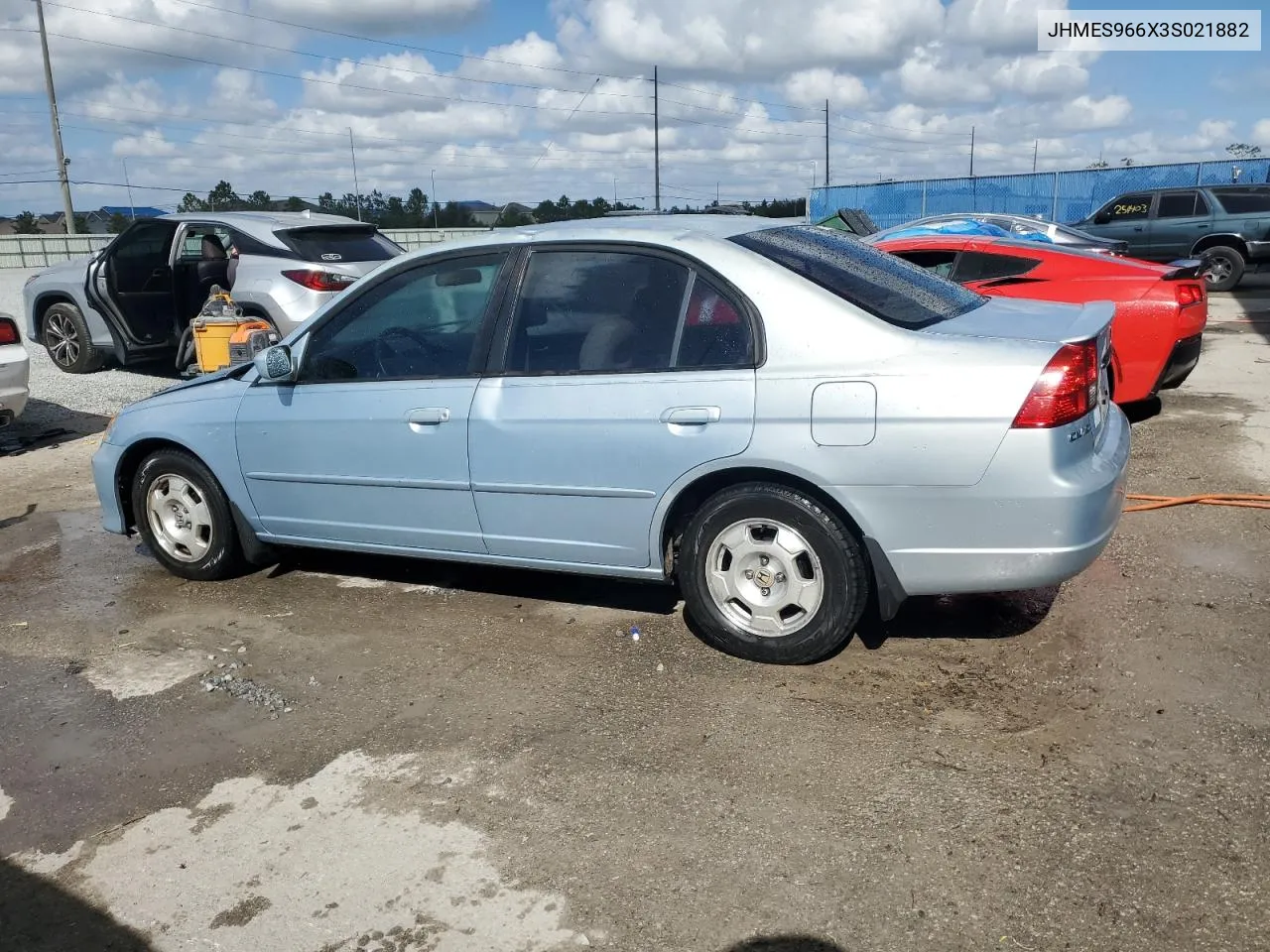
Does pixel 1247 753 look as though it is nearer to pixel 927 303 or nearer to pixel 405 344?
pixel 927 303

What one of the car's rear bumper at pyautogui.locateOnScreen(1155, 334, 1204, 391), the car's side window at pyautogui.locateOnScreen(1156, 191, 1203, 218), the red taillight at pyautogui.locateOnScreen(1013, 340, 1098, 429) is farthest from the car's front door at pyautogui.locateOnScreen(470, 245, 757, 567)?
the car's side window at pyautogui.locateOnScreen(1156, 191, 1203, 218)

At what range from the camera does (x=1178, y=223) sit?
18.8 m

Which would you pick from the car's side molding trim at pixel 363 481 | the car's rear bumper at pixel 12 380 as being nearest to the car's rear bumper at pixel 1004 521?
the car's side molding trim at pixel 363 481

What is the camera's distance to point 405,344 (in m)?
4.58

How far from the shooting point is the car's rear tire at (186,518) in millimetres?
5160

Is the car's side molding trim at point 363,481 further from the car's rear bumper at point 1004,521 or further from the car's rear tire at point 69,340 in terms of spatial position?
the car's rear tire at point 69,340

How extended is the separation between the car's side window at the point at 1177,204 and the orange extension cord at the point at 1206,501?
15158 mm

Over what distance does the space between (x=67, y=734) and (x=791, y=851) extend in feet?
8.63

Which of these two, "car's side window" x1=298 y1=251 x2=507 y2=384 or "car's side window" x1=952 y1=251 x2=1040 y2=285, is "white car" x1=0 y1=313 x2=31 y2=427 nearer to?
"car's side window" x1=298 y1=251 x2=507 y2=384

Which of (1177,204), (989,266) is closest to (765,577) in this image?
(989,266)

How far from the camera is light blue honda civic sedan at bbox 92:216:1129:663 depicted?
3.55m

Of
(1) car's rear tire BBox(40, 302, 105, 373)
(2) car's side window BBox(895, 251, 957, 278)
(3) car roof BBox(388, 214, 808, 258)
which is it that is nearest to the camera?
(3) car roof BBox(388, 214, 808, 258)

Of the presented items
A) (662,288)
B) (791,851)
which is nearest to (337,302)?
(662,288)

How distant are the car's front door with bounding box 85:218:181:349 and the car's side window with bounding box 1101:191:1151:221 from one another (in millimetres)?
16484
